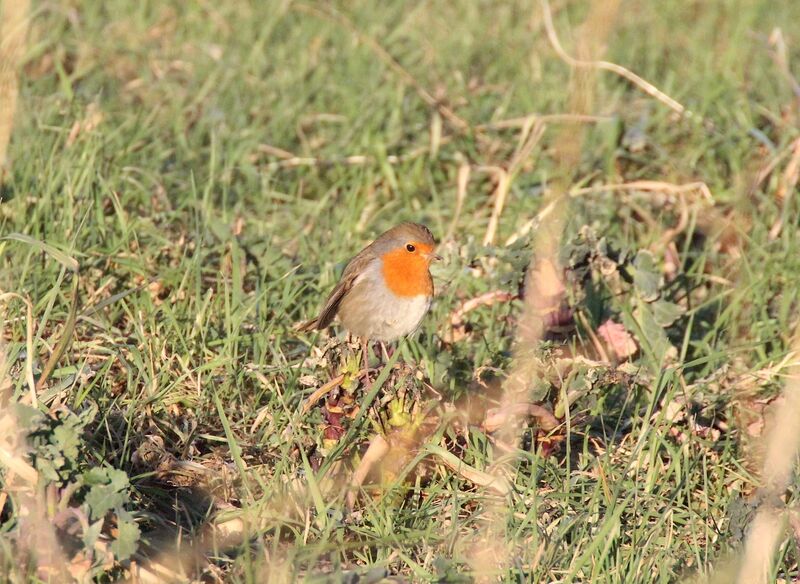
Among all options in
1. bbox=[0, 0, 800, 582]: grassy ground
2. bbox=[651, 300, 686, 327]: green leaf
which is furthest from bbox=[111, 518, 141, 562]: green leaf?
bbox=[651, 300, 686, 327]: green leaf

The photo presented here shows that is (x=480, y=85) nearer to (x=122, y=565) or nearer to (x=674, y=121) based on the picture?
(x=674, y=121)

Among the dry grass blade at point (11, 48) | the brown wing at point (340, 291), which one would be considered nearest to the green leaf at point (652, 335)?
the brown wing at point (340, 291)

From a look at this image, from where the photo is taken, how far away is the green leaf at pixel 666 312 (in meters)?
4.38

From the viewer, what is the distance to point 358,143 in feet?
18.9

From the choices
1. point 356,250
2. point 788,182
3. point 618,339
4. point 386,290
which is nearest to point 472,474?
point 386,290

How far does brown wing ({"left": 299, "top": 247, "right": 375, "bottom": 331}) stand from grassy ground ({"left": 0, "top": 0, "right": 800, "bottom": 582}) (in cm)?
7

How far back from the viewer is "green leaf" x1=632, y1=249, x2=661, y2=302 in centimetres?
435

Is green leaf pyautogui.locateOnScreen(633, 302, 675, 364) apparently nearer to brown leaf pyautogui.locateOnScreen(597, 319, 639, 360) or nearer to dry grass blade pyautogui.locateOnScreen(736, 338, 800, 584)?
brown leaf pyautogui.locateOnScreen(597, 319, 639, 360)

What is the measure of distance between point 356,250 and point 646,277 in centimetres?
142

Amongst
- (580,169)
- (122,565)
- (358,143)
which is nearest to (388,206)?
(358,143)

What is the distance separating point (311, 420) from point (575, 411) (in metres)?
0.85

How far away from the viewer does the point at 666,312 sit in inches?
173

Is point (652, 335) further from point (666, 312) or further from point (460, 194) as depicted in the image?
point (460, 194)

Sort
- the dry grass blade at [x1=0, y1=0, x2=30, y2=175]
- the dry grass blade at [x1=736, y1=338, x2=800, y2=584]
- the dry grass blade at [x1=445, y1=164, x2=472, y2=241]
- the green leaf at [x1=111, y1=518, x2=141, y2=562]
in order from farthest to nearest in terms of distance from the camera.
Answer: the dry grass blade at [x1=445, y1=164, x2=472, y2=241] < the dry grass blade at [x1=0, y1=0, x2=30, y2=175] < the green leaf at [x1=111, y1=518, x2=141, y2=562] < the dry grass blade at [x1=736, y1=338, x2=800, y2=584]
